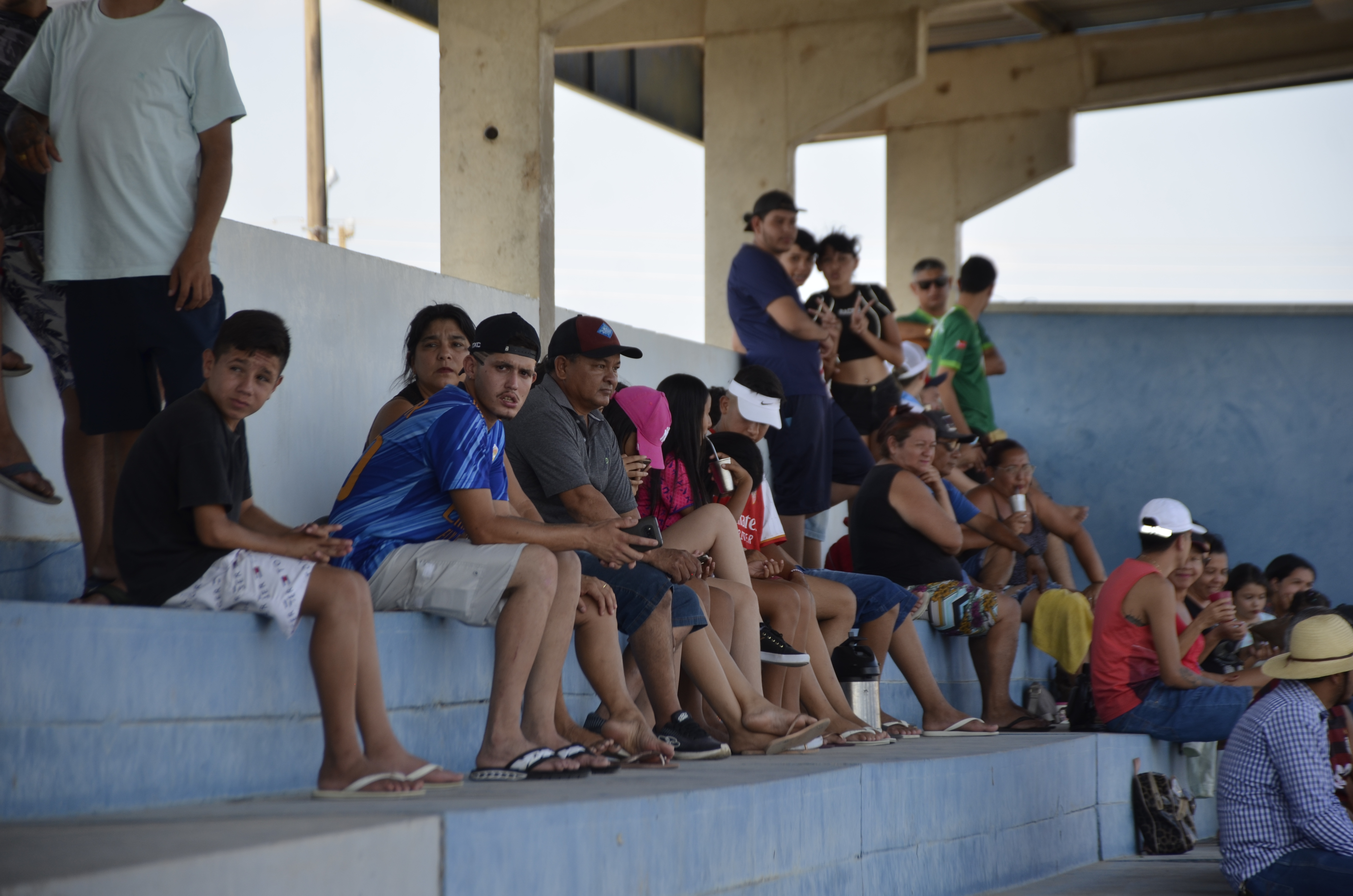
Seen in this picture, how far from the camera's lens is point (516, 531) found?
3783mm

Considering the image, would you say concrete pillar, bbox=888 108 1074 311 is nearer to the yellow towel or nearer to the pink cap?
the yellow towel

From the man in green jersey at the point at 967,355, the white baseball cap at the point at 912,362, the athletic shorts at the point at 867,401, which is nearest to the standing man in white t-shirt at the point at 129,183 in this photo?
the athletic shorts at the point at 867,401

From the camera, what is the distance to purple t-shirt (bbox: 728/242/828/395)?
7.52 meters

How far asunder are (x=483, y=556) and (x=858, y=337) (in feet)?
16.4

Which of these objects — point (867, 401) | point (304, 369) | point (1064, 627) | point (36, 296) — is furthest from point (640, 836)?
point (867, 401)

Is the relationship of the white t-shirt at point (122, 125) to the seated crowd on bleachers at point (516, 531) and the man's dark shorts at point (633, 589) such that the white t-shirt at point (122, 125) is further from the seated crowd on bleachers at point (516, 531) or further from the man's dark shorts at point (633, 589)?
the man's dark shorts at point (633, 589)

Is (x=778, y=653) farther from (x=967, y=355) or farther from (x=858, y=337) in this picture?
(x=967, y=355)

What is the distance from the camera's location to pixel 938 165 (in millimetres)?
12859

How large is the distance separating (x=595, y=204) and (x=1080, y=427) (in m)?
10.2

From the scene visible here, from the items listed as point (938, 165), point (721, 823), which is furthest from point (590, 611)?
point (938, 165)

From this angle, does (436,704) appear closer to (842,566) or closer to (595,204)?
(842,566)

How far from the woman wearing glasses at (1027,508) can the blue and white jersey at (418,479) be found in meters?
4.50

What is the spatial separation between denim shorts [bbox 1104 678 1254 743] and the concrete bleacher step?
1.02 m

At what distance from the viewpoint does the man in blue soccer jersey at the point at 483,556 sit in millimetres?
3680
